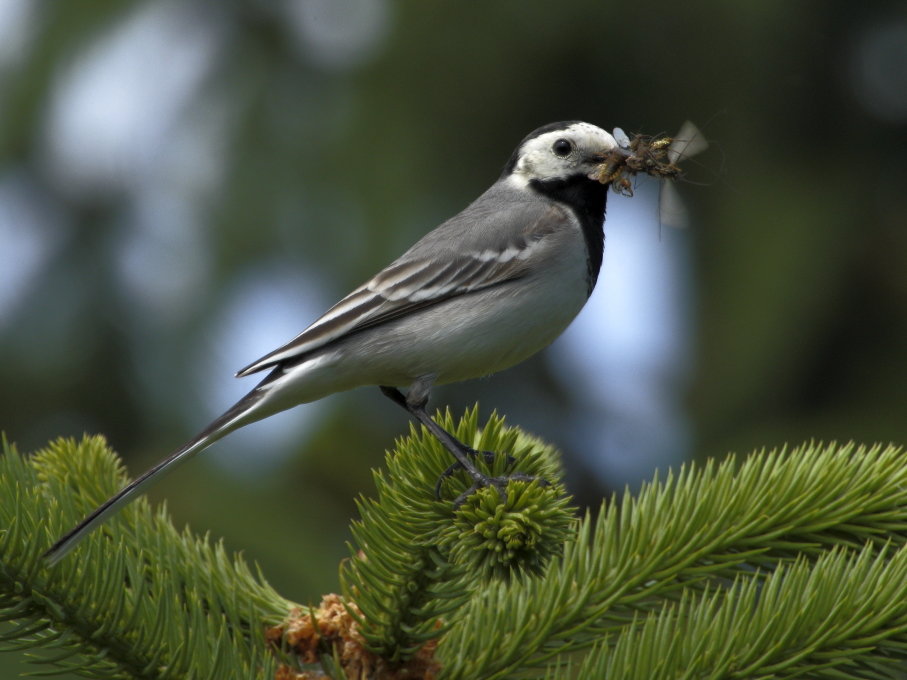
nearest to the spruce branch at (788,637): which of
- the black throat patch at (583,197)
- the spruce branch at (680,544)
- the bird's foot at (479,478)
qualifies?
the spruce branch at (680,544)

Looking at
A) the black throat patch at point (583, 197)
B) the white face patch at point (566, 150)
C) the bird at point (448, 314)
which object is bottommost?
the bird at point (448, 314)

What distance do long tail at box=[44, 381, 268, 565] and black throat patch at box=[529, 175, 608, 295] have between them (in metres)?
1.84

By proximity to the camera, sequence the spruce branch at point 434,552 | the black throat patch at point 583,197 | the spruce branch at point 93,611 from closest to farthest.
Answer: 1. the spruce branch at point 93,611
2. the spruce branch at point 434,552
3. the black throat patch at point 583,197

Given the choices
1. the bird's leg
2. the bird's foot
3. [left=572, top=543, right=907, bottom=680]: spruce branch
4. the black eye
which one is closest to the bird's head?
the black eye

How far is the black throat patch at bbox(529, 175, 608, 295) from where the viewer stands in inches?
191

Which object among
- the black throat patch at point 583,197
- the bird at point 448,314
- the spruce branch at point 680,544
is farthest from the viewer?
the black throat patch at point 583,197

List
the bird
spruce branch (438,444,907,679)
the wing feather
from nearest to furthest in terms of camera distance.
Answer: spruce branch (438,444,907,679), the bird, the wing feather

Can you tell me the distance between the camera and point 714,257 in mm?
6301

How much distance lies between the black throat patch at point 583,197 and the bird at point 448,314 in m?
0.04

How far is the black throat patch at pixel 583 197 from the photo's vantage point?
15.9 feet

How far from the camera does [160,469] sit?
3104 mm

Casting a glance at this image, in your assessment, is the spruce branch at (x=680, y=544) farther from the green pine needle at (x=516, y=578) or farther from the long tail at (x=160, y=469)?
the long tail at (x=160, y=469)

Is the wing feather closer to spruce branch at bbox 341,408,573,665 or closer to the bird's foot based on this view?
the bird's foot

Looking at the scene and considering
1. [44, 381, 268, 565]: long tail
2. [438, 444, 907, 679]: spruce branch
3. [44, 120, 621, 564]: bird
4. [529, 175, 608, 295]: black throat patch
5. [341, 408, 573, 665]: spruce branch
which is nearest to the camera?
[44, 381, 268, 565]: long tail
